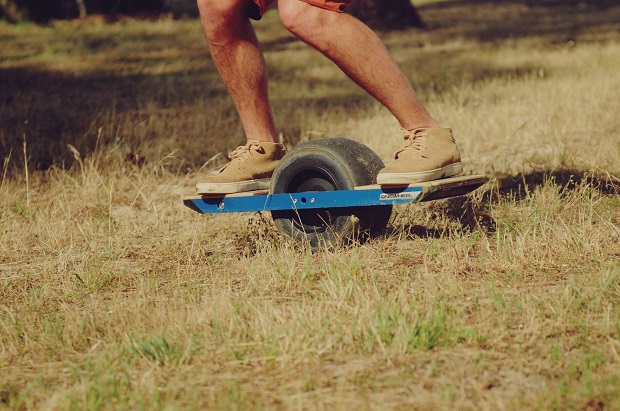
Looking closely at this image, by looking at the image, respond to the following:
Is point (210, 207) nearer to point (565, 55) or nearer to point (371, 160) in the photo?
point (371, 160)

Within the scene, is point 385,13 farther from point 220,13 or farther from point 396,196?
point 396,196

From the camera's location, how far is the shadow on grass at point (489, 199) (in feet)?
13.3

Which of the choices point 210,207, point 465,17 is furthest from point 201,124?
point 465,17

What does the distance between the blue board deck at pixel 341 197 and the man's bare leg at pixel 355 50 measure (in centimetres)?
30

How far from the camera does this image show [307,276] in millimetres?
3375

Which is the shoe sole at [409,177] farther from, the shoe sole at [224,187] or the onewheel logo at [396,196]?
the shoe sole at [224,187]

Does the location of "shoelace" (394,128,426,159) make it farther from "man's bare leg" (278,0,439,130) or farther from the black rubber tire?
the black rubber tire

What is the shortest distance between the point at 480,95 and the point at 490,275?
4.84 m

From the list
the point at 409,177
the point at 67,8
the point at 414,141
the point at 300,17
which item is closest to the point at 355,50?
the point at 300,17

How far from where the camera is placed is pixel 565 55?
10.4 metres

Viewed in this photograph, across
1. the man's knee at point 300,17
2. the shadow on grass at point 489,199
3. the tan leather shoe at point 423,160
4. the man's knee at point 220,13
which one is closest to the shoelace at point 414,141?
the tan leather shoe at point 423,160

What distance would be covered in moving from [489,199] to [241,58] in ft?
4.93

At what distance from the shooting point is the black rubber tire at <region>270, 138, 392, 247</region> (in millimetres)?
3742

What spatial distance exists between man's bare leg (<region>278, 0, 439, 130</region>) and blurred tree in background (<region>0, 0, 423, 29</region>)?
10830mm
